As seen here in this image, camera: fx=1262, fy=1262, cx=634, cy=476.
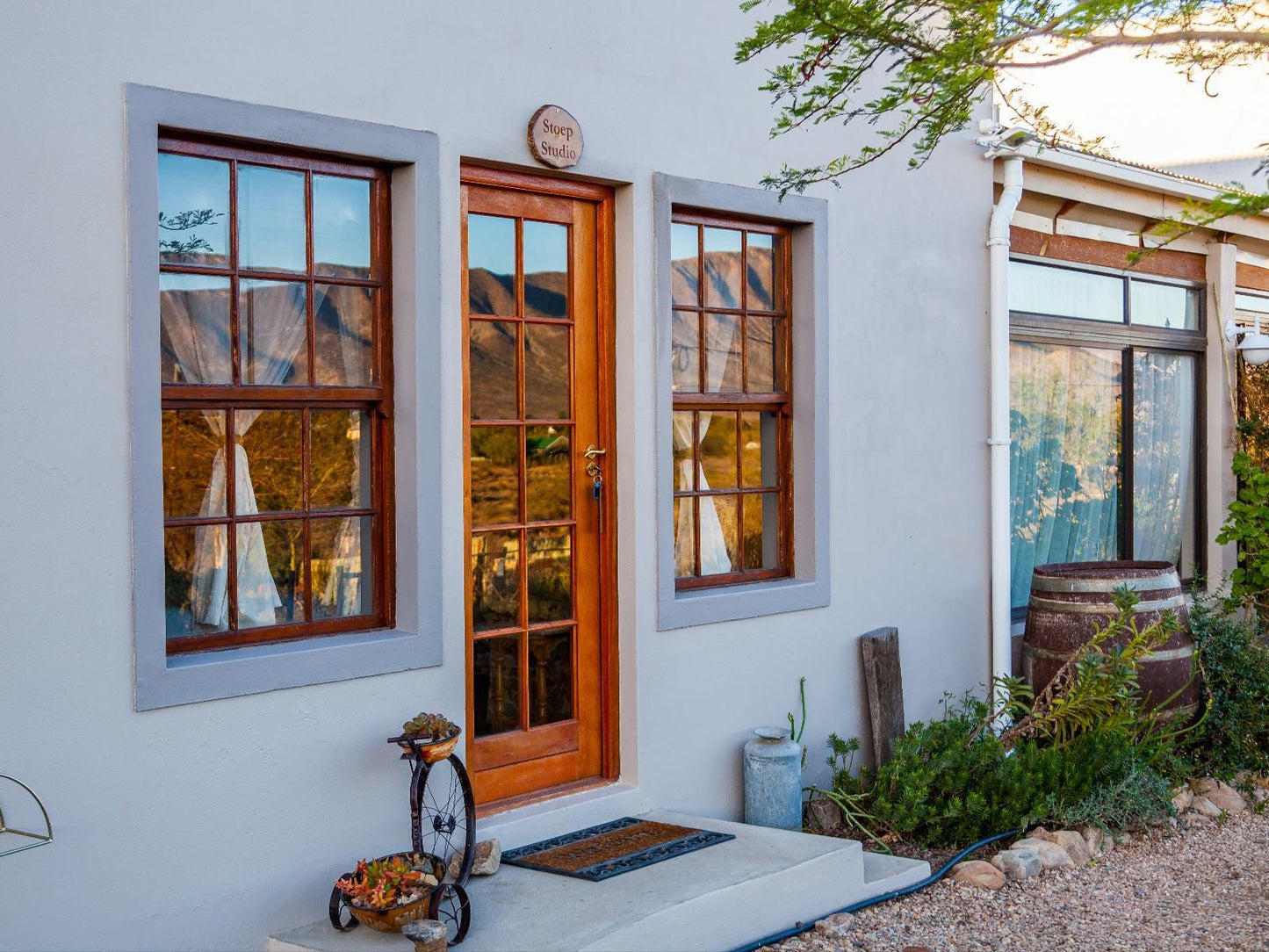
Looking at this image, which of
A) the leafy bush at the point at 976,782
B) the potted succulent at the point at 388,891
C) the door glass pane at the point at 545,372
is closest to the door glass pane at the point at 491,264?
the door glass pane at the point at 545,372

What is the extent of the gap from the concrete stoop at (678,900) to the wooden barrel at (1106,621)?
186cm

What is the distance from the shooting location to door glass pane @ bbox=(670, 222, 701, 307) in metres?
5.58

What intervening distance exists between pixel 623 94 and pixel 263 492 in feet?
7.23

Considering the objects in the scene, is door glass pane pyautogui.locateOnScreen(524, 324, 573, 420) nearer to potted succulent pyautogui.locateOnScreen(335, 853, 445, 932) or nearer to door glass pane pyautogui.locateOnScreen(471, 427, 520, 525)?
door glass pane pyautogui.locateOnScreen(471, 427, 520, 525)

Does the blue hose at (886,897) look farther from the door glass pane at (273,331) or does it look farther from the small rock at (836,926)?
the door glass pane at (273,331)

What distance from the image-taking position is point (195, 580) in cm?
414

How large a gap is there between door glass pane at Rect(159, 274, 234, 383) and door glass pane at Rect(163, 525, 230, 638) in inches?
20.1

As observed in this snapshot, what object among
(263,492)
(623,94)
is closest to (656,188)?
(623,94)

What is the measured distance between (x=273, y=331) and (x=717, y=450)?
2.27m

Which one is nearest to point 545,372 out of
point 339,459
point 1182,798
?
point 339,459

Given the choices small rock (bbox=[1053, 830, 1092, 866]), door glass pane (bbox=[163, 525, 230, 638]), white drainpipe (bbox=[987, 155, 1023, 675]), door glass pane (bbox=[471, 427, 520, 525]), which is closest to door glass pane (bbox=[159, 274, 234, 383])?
door glass pane (bbox=[163, 525, 230, 638])

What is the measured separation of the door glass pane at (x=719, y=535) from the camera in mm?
5773

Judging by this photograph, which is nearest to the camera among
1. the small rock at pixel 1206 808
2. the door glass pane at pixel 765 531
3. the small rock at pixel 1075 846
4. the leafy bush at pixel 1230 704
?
the small rock at pixel 1075 846

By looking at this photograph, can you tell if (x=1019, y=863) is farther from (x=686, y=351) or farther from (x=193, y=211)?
(x=193, y=211)
